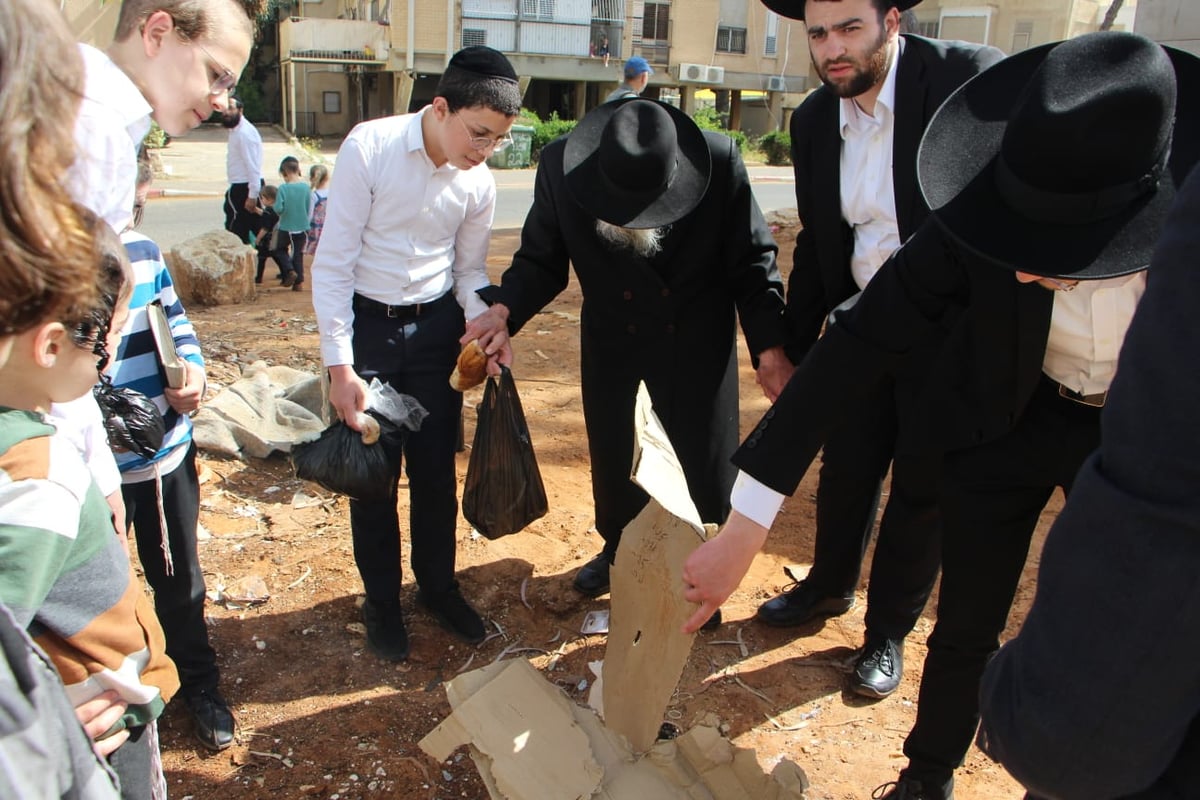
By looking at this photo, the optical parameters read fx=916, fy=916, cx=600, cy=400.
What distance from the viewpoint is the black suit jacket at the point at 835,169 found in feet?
9.41

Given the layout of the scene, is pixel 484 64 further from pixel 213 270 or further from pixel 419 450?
pixel 213 270

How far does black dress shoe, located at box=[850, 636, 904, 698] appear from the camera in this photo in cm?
315

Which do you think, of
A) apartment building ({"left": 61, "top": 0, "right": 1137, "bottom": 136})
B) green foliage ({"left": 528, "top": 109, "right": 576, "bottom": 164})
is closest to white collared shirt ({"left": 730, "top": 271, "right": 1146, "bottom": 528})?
green foliage ({"left": 528, "top": 109, "right": 576, "bottom": 164})

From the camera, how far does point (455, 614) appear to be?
11.2 feet

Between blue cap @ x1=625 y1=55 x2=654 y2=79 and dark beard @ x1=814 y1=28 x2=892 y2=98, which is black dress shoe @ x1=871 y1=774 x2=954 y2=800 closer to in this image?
dark beard @ x1=814 y1=28 x2=892 y2=98

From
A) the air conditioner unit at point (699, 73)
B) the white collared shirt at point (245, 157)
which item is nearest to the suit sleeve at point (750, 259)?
the white collared shirt at point (245, 157)

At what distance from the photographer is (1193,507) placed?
835 mm

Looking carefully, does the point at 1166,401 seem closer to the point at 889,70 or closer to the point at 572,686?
the point at 889,70

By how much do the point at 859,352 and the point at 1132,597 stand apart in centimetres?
116

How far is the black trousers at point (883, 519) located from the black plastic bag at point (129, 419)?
7.12 feet

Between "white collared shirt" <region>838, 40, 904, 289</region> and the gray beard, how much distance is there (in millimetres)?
642

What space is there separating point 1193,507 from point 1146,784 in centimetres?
34

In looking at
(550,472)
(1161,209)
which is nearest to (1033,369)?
(1161,209)

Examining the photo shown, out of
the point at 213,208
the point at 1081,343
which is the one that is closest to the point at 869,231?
the point at 1081,343
